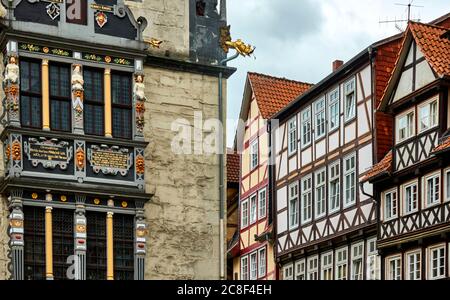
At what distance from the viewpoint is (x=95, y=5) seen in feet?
80.5

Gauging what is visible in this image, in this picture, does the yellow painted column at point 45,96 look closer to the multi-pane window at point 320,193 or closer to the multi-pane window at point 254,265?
the multi-pane window at point 320,193

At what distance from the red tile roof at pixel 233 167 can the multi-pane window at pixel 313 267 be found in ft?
30.0

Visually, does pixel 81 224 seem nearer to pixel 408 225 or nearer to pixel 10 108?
pixel 10 108

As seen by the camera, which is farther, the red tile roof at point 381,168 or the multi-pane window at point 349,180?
the multi-pane window at point 349,180

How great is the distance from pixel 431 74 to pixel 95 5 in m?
10.5

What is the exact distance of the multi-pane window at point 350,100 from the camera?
3584 cm

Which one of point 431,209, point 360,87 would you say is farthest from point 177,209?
point 360,87

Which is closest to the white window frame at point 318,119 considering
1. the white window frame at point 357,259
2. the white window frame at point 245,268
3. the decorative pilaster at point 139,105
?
the white window frame at point 357,259

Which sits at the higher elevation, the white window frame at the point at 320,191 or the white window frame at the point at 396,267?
the white window frame at the point at 320,191

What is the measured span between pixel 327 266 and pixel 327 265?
0.04 m

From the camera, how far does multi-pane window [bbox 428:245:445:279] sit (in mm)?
30516

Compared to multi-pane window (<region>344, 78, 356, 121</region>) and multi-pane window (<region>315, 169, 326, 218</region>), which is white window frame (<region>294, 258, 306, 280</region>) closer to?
multi-pane window (<region>315, 169, 326, 218</region>)

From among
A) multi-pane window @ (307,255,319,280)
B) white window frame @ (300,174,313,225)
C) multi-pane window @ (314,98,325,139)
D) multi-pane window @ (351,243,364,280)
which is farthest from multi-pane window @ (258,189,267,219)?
multi-pane window @ (351,243,364,280)

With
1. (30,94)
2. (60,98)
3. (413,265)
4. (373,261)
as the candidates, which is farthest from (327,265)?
(30,94)
